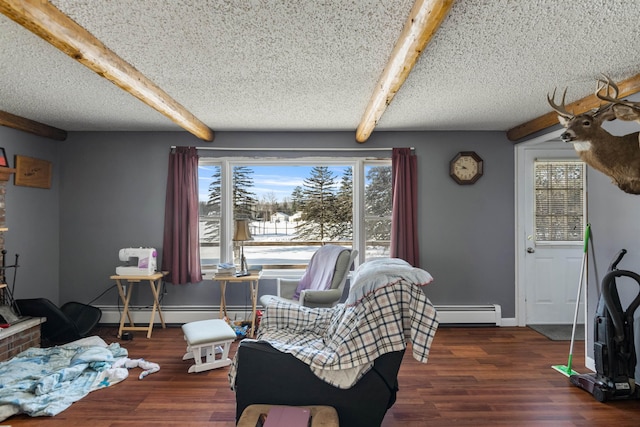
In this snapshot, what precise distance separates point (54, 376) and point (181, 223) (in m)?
1.88

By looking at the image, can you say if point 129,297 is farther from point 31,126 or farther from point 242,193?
point 31,126

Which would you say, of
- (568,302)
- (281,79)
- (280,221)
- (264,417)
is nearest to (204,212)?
(280,221)

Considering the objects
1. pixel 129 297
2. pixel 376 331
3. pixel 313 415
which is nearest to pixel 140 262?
pixel 129 297

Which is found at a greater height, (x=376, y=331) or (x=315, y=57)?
(x=315, y=57)

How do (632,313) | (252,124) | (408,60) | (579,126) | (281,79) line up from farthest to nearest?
(252,124)
(281,79)
(632,313)
(579,126)
(408,60)

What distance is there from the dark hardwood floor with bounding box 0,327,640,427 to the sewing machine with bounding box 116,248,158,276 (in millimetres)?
760

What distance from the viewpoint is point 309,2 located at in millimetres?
1770

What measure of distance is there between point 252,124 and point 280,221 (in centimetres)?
119

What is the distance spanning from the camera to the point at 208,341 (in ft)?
10.1

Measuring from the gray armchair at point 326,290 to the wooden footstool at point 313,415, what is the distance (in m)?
1.27

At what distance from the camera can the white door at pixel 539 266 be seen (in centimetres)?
441

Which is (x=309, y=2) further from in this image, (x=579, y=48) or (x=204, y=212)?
(x=204, y=212)

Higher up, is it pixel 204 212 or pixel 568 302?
pixel 204 212

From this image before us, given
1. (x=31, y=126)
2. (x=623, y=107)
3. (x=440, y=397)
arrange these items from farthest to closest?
1. (x=31, y=126)
2. (x=440, y=397)
3. (x=623, y=107)
